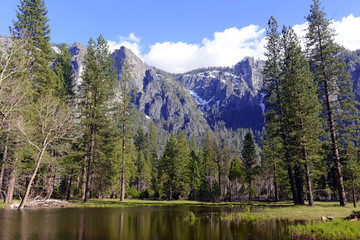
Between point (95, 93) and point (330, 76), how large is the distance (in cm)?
3021

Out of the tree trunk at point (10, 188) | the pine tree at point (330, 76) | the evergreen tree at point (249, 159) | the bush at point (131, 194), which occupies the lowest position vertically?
the bush at point (131, 194)

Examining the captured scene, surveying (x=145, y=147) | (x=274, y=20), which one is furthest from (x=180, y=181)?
(x=145, y=147)

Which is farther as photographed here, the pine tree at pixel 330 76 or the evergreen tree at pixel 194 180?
the evergreen tree at pixel 194 180

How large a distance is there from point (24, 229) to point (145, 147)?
316 ft

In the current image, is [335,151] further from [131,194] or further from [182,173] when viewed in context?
[131,194]

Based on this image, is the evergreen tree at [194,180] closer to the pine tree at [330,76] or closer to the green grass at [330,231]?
the pine tree at [330,76]

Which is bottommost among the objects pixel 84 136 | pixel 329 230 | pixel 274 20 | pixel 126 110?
pixel 329 230

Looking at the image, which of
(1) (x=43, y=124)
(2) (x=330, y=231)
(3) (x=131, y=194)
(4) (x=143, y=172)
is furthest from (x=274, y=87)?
(4) (x=143, y=172)

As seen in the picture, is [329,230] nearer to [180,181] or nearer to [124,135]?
[124,135]

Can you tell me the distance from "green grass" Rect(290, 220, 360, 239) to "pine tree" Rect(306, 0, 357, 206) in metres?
15.1

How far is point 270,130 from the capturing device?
3209 centimetres

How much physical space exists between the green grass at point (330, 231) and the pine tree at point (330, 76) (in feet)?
49.4

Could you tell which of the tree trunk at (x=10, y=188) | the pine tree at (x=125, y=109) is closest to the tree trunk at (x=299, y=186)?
the pine tree at (x=125, y=109)

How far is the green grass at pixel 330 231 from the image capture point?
31.2 ft
